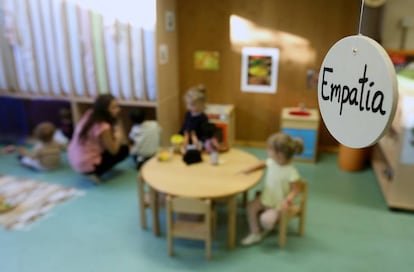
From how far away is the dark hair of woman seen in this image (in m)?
3.26

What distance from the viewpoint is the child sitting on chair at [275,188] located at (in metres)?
2.40

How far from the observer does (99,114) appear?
129 inches

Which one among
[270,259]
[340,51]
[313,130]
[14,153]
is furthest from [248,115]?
[340,51]

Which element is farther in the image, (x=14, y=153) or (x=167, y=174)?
(x=14, y=153)

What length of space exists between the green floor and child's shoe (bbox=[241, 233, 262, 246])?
0.13 ft

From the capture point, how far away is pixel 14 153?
4051 millimetres

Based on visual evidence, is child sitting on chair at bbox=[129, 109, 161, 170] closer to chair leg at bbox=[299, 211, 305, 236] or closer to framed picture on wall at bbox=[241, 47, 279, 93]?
framed picture on wall at bbox=[241, 47, 279, 93]

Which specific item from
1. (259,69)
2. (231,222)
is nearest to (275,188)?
(231,222)

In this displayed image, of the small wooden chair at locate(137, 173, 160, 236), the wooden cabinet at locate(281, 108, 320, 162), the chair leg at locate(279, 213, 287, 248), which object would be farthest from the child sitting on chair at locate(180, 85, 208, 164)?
the wooden cabinet at locate(281, 108, 320, 162)

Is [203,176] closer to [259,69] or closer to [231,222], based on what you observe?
[231,222]

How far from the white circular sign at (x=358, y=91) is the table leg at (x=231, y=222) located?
143cm

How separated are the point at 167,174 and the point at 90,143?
3.53 ft

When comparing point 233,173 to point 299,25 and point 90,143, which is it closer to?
point 90,143

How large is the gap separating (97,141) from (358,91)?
9.14 feet
